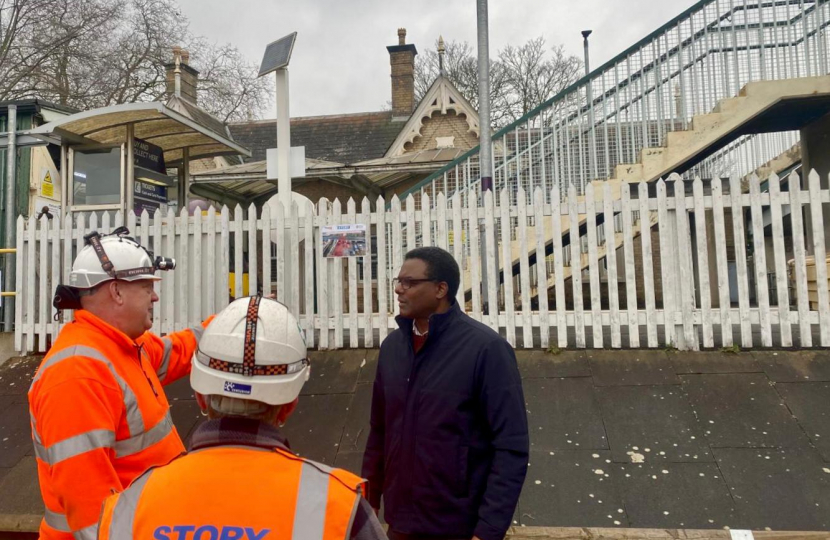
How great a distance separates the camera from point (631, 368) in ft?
16.2

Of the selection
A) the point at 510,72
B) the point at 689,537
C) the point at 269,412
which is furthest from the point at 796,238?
the point at 510,72

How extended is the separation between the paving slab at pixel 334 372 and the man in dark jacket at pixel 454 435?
2.87 m

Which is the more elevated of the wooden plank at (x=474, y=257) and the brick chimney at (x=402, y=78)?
the brick chimney at (x=402, y=78)

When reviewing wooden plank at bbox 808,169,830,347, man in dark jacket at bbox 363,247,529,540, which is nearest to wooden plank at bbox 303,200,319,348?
man in dark jacket at bbox 363,247,529,540

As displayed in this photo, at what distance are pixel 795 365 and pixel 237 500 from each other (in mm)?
5242

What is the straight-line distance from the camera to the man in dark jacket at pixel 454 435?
6.57 feet

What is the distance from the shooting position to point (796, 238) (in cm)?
505

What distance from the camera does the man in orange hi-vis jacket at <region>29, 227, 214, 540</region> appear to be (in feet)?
6.07

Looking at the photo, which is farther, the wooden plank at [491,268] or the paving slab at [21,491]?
the wooden plank at [491,268]

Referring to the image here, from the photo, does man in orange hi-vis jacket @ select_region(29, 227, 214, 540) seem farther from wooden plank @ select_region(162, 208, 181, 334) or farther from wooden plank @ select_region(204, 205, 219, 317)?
wooden plank @ select_region(162, 208, 181, 334)

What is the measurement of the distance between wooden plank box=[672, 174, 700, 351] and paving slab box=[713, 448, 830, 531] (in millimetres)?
1420

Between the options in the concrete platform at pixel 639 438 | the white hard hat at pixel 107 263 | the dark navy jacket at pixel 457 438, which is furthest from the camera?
the concrete platform at pixel 639 438

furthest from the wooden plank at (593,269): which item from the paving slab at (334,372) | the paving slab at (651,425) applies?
the paving slab at (334,372)

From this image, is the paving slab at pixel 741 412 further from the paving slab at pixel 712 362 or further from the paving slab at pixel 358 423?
the paving slab at pixel 358 423
